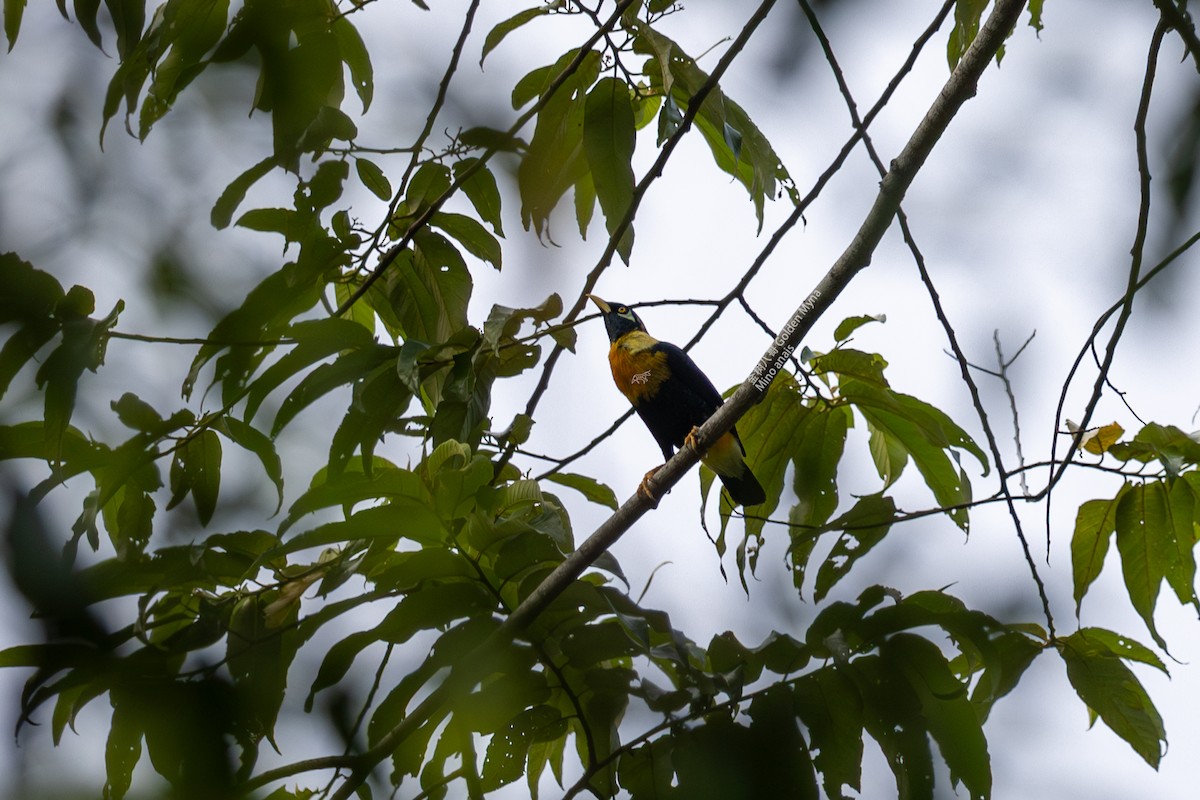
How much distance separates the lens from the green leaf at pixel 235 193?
0.54 m

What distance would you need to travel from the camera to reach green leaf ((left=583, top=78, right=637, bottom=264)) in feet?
5.85

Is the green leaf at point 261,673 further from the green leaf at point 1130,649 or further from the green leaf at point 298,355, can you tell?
the green leaf at point 1130,649

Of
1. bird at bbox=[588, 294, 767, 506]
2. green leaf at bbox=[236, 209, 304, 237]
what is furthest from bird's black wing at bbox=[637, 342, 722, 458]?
green leaf at bbox=[236, 209, 304, 237]

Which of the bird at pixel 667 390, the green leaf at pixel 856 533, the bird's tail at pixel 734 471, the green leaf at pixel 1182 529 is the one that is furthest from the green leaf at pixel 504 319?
the bird at pixel 667 390

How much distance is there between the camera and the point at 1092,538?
6.32 ft

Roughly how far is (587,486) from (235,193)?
5.46 feet

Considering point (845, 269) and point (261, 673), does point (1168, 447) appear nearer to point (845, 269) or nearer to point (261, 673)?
point (845, 269)

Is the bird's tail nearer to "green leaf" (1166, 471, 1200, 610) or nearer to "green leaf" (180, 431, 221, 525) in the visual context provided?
"green leaf" (1166, 471, 1200, 610)

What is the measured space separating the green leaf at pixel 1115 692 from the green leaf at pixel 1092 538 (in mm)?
388

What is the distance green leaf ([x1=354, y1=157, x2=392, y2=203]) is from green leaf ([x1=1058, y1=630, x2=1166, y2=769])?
44.1 inches

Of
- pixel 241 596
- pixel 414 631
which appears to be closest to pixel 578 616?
pixel 414 631

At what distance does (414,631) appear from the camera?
117cm

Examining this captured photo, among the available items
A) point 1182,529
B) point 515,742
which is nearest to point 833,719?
point 515,742

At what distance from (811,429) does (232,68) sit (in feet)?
5.86
